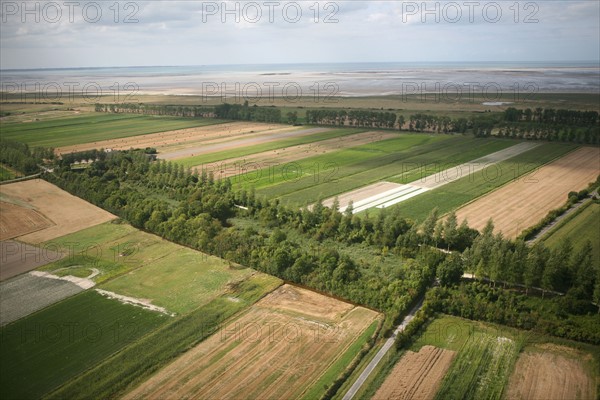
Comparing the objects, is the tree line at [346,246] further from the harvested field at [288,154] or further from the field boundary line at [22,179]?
the field boundary line at [22,179]

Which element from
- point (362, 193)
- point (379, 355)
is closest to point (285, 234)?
point (379, 355)

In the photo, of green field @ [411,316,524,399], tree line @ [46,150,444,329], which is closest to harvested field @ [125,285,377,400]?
tree line @ [46,150,444,329]

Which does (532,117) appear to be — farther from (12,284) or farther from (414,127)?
(12,284)

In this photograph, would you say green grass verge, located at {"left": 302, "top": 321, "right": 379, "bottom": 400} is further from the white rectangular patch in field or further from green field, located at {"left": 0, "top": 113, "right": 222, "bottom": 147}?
green field, located at {"left": 0, "top": 113, "right": 222, "bottom": 147}

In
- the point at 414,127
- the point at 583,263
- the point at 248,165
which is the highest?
the point at 414,127

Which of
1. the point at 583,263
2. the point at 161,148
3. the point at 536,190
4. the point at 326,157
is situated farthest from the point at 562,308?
the point at 161,148

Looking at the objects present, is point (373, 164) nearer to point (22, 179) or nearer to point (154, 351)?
point (154, 351)
